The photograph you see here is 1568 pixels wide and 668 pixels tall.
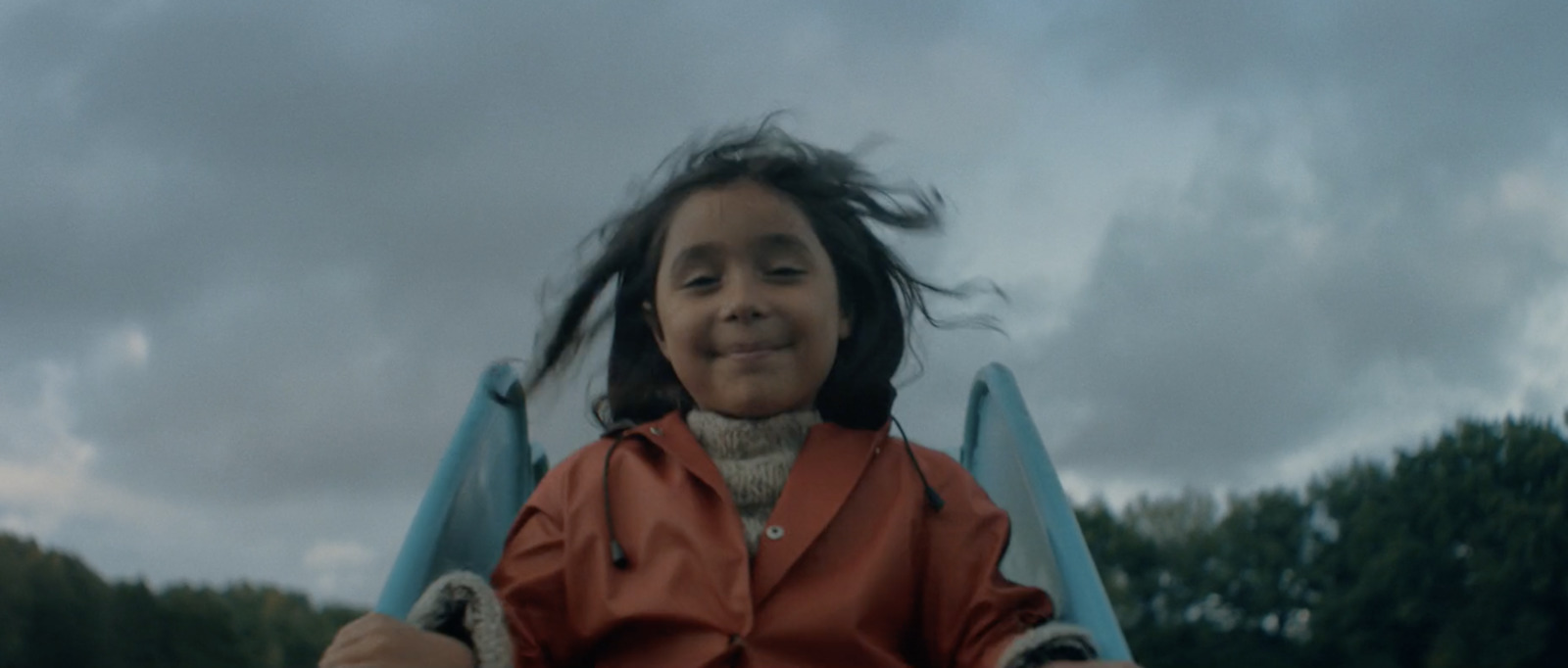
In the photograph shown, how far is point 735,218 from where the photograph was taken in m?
1.80

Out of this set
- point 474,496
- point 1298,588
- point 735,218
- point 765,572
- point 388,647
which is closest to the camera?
point 388,647

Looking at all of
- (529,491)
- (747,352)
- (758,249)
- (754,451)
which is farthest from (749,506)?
(529,491)

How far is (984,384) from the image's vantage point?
228 centimetres

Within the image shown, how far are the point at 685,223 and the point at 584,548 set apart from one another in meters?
0.43

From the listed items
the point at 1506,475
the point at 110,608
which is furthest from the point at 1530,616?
the point at 110,608

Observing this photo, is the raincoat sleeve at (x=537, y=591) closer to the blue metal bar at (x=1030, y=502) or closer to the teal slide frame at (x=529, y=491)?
the teal slide frame at (x=529, y=491)

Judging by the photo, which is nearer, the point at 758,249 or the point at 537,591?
the point at 537,591

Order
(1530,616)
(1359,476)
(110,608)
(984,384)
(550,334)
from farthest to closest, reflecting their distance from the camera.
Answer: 1. (1359,476)
2. (1530,616)
3. (110,608)
4. (984,384)
5. (550,334)

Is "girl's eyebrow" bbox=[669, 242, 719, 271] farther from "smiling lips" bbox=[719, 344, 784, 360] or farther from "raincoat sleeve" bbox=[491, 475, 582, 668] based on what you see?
"raincoat sleeve" bbox=[491, 475, 582, 668]

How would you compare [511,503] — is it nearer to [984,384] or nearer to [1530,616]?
[984,384]

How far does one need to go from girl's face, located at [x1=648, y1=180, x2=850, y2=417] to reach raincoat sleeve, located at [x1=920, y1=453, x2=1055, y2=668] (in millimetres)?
216

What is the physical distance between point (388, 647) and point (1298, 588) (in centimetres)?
1714

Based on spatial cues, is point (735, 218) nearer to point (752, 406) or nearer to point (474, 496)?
point (752, 406)

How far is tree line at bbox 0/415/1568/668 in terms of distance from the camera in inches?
444
